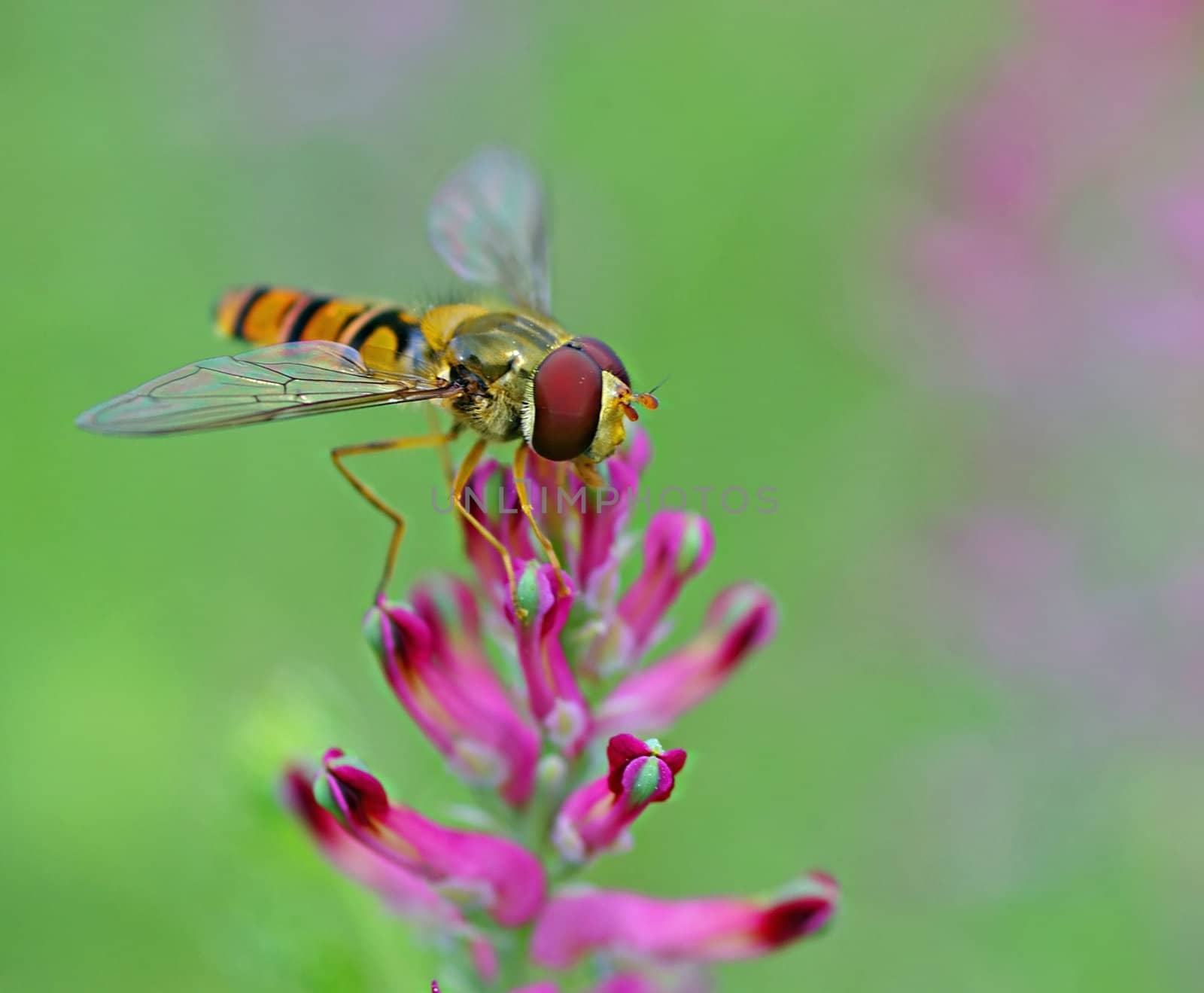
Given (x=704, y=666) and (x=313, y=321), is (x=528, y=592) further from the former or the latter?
(x=313, y=321)

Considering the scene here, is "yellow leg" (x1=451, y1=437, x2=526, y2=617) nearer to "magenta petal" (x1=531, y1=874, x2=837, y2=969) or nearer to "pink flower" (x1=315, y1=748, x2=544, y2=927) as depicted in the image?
"pink flower" (x1=315, y1=748, x2=544, y2=927)

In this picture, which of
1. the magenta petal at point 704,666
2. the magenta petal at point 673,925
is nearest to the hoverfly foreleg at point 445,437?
the magenta petal at point 704,666

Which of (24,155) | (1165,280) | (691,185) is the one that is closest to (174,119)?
(24,155)

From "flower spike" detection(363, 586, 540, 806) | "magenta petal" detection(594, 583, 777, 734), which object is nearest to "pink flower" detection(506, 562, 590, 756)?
"flower spike" detection(363, 586, 540, 806)

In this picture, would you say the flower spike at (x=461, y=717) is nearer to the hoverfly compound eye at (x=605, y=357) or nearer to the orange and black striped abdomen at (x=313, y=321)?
the hoverfly compound eye at (x=605, y=357)

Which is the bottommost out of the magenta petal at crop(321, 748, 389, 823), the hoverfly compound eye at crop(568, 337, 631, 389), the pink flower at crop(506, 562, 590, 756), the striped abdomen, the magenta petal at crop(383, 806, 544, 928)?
the magenta petal at crop(321, 748, 389, 823)

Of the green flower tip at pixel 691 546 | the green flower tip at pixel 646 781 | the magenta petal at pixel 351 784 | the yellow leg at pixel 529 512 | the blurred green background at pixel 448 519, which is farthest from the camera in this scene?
the blurred green background at pixel 448 519

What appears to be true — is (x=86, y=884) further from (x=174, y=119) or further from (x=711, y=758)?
(x=174, y=119)
